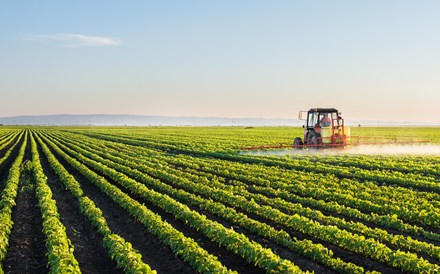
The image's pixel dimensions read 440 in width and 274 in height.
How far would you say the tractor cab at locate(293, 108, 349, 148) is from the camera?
26.6 m

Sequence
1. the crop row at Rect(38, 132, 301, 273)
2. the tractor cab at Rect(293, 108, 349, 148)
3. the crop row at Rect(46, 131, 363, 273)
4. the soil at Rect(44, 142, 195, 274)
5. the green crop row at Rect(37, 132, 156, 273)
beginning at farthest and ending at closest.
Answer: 1. the tractor cab at Rect(293, 108, 349, 148)
2. the soil at Rect(44, 142, 195, 274)
3. the crop row at Rect(46, 131, 363, 273)
4. the green crop row at Rect(37, 132, 156, 273)
5. the crop row at Rect(38, 132, 301, 273)

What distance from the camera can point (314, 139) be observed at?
1071 inches

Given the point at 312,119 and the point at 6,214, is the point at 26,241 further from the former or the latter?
the point at 312,119

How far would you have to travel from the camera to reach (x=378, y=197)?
12891mm

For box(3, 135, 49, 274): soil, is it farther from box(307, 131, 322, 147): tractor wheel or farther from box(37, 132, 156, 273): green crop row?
box(307, 131, 322, 147): tractor wheel

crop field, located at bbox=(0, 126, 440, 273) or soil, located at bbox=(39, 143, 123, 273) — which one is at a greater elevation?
crop field, located at bbox=(0, 126, 440, 273)

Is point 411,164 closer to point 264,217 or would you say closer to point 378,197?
point 378,197

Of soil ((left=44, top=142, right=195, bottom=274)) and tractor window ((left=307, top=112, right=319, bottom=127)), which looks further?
tractor window ((left=307, top=112, right=319, bottom=127))

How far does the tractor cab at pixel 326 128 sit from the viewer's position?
26641 mm

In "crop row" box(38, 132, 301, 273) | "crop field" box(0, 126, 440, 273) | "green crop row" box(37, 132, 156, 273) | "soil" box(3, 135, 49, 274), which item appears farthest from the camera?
"soil" box(3, 135, 49, 274)

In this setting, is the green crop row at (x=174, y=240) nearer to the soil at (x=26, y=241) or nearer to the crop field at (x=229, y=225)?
the crop field at (x=229, y=225)

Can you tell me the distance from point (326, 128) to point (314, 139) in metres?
1.14

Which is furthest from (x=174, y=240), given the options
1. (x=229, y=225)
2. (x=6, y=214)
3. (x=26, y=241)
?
(x=6, y=214)

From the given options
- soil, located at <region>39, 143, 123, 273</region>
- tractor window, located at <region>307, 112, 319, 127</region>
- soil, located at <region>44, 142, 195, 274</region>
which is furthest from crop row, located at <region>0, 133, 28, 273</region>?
tractor window, located at <region>307, 112, 319, 127</region>
